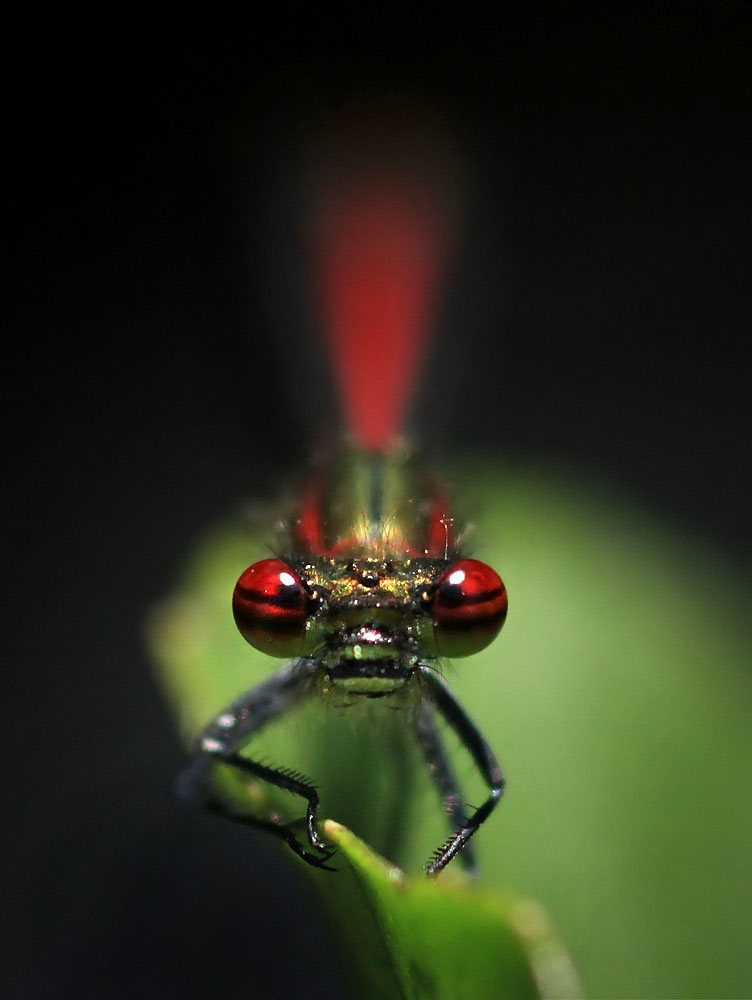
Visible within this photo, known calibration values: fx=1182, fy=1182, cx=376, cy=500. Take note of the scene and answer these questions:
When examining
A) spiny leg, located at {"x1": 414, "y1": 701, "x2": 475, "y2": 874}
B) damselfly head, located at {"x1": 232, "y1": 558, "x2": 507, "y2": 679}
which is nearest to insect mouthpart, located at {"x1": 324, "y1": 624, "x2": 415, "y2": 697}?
damselfly head, located at {"x1": 232, "y1": 558, "x2": 507, "y2": 679}

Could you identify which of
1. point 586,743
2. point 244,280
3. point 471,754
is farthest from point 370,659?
point 244,280

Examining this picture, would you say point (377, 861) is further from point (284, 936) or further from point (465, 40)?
point (465, 40)

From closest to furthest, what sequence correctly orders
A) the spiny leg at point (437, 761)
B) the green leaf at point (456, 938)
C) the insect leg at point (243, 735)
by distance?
the green leaf at point (456, 938)
the insect leg at point (243, 735)
the spiny leg at point (437, 761)

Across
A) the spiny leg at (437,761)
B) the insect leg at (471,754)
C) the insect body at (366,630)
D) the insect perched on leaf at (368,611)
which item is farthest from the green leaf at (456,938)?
the spiny leg at (437,761)

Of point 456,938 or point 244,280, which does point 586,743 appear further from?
point 244,280

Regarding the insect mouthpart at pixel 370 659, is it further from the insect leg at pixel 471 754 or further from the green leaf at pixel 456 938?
the green leaf at pixel 456 938

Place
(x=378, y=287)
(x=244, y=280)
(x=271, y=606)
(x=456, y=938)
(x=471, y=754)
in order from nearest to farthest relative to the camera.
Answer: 1. (x=456, y=938)
2. (x=271, y=606)
3. (x=471, y=754)
4. (x=378, y=287)
5. (x=244, y=280)
